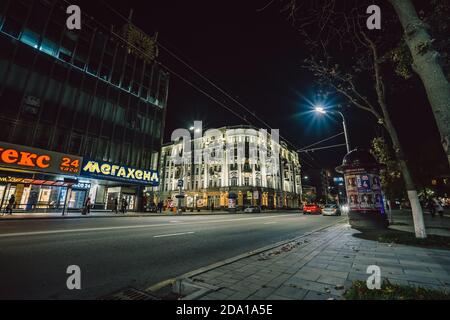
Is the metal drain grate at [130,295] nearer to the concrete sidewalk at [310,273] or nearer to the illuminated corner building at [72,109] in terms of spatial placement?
the concrete sidewalk at [310,273]

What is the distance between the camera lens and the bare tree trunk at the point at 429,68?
3.51m

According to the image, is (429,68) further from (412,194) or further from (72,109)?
(72,109)

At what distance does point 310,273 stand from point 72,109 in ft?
88.2

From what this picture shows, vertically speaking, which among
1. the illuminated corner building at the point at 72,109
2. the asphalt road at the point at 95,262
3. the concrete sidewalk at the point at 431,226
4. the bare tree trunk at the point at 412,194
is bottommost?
the asphalt road at the point at 95,262

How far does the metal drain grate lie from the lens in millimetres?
3070

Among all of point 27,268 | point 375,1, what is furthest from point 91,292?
point 375,1

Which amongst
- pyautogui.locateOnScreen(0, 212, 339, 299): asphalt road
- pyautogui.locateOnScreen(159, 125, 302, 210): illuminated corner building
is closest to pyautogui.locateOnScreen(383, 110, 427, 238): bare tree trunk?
pyautogui.locateOnScreen(0, 212, 339, 299): asphalt road

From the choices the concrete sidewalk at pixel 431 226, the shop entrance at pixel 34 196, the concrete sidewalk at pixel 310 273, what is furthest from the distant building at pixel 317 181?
the concrete sidewalk at pixel 310 273

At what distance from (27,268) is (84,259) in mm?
1006

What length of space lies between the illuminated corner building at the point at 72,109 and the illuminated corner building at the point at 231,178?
849 inches

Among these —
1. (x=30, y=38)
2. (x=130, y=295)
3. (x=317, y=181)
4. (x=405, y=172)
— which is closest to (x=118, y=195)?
(x=30, y=38)

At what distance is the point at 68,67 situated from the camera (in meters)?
22.8

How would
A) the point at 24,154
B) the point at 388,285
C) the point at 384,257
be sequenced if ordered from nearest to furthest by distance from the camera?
the point at 388,285, the point at 384,257, the point at 24,154

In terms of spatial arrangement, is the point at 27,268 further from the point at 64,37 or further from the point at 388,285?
the point at 64,37
